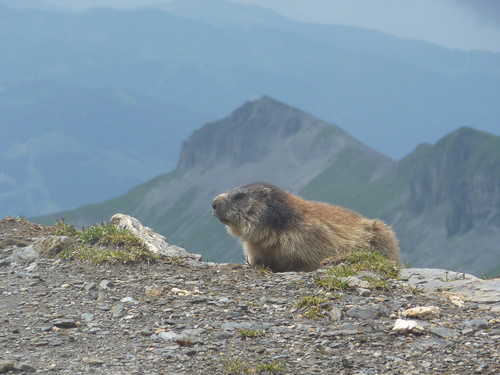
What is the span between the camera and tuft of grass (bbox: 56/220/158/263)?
13.3 meters

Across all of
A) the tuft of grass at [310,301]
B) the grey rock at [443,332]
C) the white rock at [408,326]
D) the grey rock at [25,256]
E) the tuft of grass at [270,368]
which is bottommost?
the grey rock at [25,256]

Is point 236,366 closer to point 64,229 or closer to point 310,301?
point 310,301

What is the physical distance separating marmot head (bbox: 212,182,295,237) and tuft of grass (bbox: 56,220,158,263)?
2.78m

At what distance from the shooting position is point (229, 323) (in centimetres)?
1035

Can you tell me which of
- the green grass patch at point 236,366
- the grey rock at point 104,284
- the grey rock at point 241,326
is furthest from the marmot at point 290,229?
the green grass patch at point 236,366

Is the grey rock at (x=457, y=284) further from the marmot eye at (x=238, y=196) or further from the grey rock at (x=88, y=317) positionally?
the marmot eye at (x=238, y=196)

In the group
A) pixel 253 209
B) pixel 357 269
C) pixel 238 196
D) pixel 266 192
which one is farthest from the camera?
pixel 238 196

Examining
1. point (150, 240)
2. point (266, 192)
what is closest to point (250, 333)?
point (150, 240)

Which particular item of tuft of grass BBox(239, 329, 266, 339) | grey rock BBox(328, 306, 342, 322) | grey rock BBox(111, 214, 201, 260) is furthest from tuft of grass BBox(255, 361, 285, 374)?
grey rock BBox(111, 214, 201, 260)

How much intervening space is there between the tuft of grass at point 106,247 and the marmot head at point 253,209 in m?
2.78

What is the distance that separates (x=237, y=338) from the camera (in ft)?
32.1

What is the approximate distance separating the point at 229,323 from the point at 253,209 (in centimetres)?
652

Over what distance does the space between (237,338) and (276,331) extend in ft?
1.90

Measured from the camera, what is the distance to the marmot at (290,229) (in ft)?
51.5
